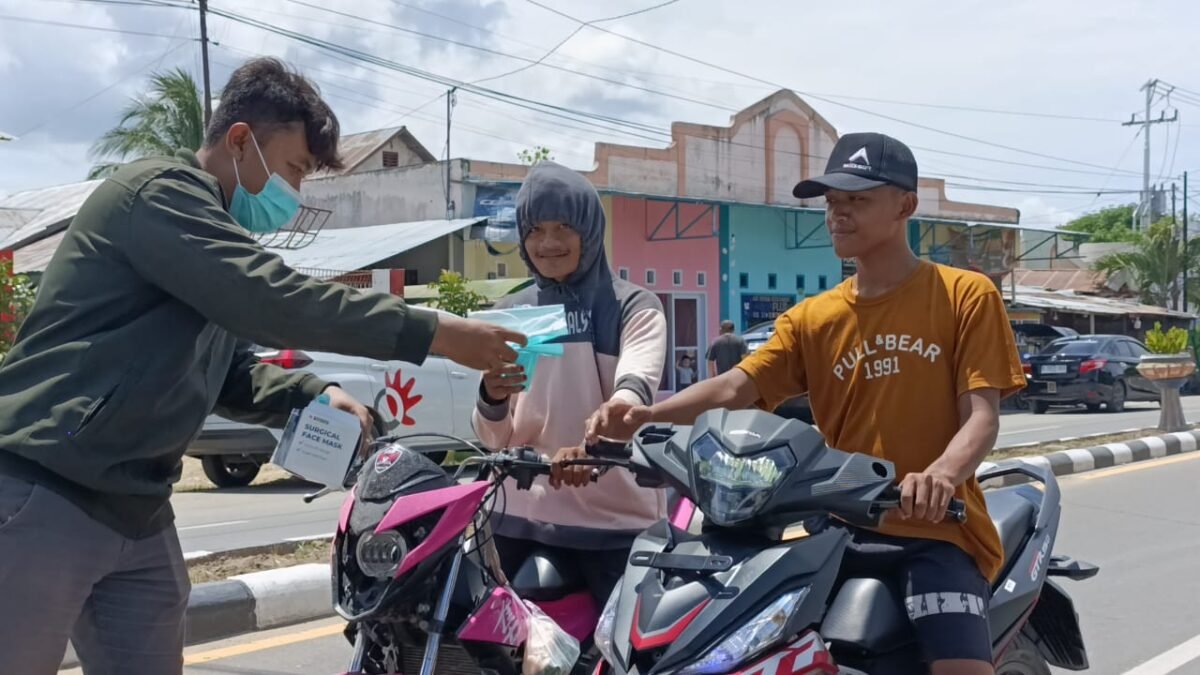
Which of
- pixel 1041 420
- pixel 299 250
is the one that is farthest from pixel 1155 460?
pixel 299 250

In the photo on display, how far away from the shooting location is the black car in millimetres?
19922

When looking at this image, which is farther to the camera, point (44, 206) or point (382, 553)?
point (44, 206)

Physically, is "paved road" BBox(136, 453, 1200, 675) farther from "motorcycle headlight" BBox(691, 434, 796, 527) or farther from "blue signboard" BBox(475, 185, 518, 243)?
"blue signboard" BBox(475, 185, 518, 243)

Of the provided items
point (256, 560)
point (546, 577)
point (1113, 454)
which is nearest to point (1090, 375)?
point (1113, 454)

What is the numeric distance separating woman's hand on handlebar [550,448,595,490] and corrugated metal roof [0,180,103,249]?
25940 mm

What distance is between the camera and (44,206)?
107ft

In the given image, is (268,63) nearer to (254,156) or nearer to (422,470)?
(254,156)

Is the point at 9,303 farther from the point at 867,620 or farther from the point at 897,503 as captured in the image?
the point at 897,503

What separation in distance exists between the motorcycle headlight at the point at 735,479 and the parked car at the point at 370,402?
7.66m

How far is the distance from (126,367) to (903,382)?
1703mm

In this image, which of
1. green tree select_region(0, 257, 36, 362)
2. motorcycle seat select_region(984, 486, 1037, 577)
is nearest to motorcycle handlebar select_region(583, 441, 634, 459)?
motorcycle seat select_region(984, 486, 1037, 577)

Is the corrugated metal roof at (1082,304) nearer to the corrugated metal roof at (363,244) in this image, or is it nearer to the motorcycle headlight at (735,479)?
the corrugated metal roof at (363,244)

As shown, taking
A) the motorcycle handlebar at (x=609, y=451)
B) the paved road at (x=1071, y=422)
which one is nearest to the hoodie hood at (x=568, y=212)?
the motorcycle handlebar at (x=609, y=451)

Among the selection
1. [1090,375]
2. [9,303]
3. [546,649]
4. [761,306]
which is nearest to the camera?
[546,649]
